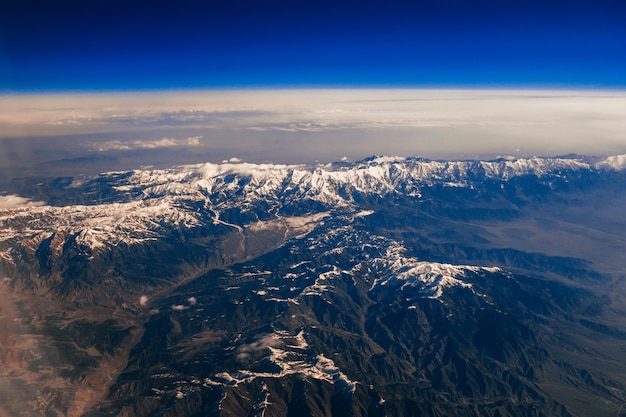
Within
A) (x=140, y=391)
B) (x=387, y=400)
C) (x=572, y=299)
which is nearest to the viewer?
(x=387, y=400)

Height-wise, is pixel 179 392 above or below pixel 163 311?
above

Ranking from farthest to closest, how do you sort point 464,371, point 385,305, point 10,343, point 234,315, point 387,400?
point 385,305, point 234,315, point 464,371, point 10,343, point 387,400

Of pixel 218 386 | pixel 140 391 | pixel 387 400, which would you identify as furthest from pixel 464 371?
pixel 140 391

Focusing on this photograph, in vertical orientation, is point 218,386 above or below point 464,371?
above

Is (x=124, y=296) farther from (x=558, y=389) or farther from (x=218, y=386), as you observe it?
(x=558, y=389)

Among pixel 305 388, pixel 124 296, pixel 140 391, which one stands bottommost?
pixel 124 296

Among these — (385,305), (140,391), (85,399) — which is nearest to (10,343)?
(85,399)

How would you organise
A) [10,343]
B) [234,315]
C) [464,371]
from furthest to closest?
1. [234,315]
2. [464,371]
3. [10,343]

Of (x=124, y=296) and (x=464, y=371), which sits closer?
(x=464, y=371)

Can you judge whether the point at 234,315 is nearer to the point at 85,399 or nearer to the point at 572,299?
the point at 85,399
